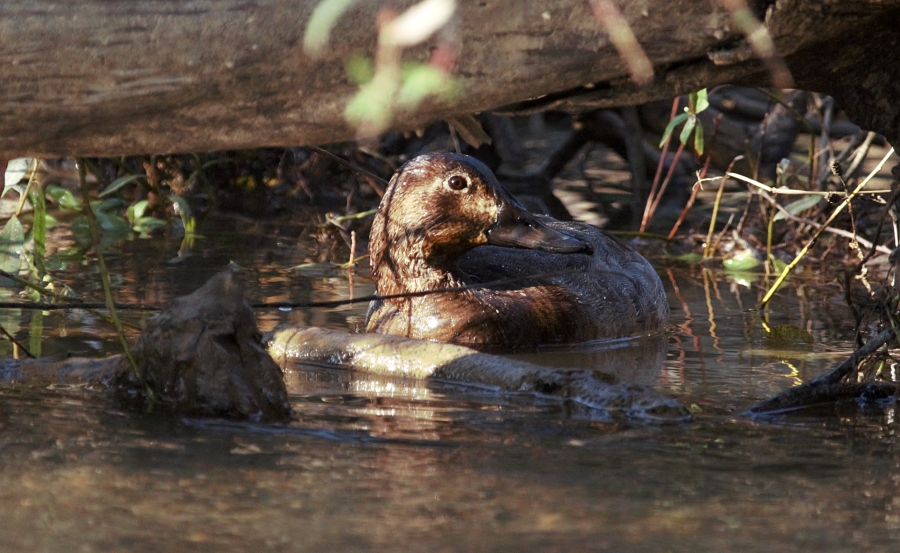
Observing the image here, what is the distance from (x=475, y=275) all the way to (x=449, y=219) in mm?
408

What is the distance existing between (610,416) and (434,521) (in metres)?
1.21

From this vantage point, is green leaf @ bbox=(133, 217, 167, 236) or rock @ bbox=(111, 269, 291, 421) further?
green leaf @ bbox=(133, 217, 167, 236)

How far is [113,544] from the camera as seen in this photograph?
2.63m

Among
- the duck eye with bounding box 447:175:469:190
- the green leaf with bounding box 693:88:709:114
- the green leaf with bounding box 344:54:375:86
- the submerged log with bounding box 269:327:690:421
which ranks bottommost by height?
the submerged log with bounding box 269:327:690:421

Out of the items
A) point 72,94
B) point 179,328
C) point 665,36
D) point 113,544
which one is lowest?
point 113,544

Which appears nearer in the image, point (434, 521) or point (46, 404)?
point (434, 521)

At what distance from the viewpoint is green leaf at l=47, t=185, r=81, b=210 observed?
5.74 m

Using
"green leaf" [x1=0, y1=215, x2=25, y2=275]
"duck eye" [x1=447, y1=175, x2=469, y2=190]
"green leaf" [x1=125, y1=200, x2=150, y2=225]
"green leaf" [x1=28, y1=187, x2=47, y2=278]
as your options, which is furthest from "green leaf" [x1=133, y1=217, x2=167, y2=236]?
"green leaf" [x1=0, y1=215, x2=25, y2=275]

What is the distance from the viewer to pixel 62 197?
593 centimetres

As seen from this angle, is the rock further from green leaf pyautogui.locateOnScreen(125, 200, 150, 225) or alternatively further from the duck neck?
green leaf pyautogui.locateOnScreen(125, 200, 150, 225)

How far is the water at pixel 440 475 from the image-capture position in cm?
274

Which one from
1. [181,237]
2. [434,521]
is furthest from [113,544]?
[181,237]

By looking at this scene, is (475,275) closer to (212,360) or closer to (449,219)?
(449,219)

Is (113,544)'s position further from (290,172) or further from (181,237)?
Answer: (290,172)
